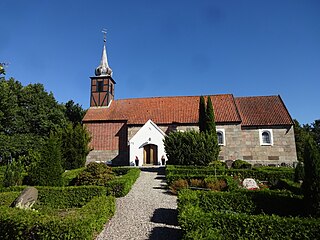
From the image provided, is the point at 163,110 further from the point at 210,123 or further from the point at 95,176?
the point at 95,176

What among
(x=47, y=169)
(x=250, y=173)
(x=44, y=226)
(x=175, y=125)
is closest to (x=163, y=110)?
(x=175, y=125)

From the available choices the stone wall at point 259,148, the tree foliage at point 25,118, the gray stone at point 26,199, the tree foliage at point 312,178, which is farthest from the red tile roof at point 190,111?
the tree foliage at point 312,178

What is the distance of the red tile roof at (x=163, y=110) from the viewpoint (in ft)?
82.8

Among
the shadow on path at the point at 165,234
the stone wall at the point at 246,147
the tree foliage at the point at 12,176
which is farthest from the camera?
the stone wall at the point at 246,147

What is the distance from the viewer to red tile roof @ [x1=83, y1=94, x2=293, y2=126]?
24.6m

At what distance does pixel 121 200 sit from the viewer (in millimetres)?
9461

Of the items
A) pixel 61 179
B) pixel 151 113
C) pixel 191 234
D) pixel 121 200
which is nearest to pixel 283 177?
pixel 121 200

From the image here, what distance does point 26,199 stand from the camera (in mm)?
7348

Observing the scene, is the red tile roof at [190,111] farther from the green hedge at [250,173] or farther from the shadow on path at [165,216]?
the shadow on path at [165,216]

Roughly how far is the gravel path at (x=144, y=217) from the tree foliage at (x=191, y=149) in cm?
565

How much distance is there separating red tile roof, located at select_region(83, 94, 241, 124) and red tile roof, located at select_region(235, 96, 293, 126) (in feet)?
4.26

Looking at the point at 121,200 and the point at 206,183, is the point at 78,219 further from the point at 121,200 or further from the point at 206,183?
the point at 206,183

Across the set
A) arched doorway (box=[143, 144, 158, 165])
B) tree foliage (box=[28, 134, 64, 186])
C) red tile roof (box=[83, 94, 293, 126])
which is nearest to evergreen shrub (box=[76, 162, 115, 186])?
tree foliage (box=[28, 134, 64, 186])

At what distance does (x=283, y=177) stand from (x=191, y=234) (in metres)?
10.8
